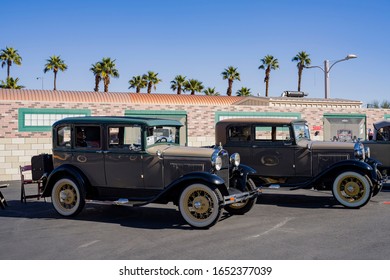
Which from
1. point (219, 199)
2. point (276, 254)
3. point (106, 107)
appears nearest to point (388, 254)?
point (276, 254)

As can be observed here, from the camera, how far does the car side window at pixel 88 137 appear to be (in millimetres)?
8234

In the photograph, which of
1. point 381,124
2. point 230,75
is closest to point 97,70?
point 230,75

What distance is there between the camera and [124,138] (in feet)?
26.6

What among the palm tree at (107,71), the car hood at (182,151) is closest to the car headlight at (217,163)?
the car hood at (182,151)

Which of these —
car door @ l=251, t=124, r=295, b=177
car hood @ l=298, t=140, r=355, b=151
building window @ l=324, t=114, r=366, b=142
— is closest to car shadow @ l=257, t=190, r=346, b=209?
car door @ l=251, t=124, r=295, b=177

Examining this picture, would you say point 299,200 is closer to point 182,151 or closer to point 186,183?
point 182,151

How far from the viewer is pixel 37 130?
599 inches

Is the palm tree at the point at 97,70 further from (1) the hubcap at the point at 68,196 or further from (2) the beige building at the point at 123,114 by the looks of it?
(1) the hubcap at the point at 68,196

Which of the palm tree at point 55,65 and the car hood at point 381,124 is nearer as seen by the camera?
the car hood at point 381,124

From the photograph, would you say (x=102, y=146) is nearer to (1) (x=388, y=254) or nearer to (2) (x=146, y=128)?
(2) (x=146, y=128)

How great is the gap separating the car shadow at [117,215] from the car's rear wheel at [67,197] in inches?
6.0

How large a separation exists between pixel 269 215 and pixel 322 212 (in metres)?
1.12

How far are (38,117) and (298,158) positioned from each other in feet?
31.1

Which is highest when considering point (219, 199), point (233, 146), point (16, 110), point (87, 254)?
point (16, 110)
